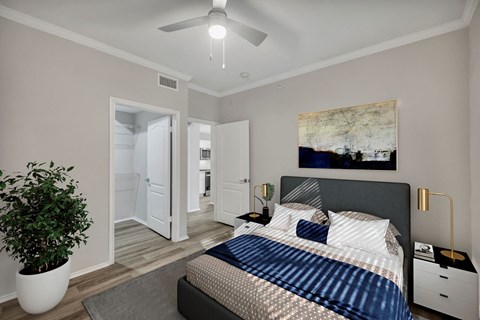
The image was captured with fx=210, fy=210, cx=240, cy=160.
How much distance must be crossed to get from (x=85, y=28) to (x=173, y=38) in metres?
0.97

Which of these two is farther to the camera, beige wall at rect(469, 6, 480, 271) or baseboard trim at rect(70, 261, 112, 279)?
baseboard trim at rect(70, 261, 112, 279)

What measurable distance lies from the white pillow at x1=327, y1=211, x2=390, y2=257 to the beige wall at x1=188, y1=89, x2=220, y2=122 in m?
3.18

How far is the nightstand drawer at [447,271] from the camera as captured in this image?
71.2 inches

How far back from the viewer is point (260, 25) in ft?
7.64

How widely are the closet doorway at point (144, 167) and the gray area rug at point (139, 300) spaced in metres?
0.73

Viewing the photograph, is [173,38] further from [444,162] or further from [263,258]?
[444,162]

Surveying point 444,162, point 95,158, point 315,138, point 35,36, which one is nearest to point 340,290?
point 444,162

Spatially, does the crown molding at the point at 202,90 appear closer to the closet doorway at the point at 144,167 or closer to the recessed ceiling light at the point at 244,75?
the closet doorway at the point at 144,167

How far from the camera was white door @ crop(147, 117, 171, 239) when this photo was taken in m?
3.66

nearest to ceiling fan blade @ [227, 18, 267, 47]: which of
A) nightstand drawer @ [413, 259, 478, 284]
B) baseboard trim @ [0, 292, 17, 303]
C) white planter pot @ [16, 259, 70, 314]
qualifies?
nightstand drawer @ [413, 259, 478, 284]

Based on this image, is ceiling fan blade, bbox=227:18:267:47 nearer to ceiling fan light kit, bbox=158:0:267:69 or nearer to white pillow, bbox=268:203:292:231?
ceiling fan light kit, bbox=158:0:267:69

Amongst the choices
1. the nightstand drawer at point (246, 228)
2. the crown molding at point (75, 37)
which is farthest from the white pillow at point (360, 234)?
the crown molding at point (75, 37)

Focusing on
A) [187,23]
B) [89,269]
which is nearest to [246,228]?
[89,269]

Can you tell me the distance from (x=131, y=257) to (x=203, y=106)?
2.99 m
